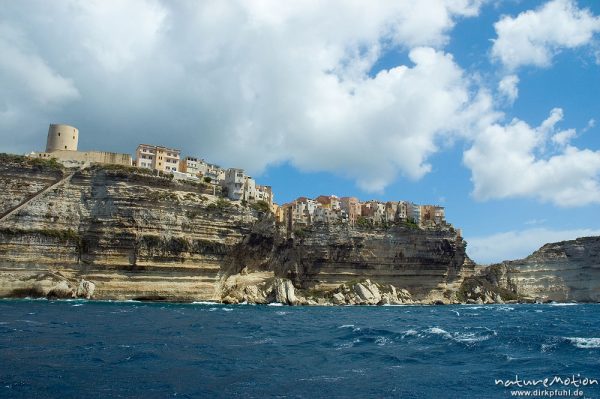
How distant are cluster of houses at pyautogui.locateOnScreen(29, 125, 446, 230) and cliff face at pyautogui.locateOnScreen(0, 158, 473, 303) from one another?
438 cm

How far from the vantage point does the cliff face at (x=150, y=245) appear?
60812 mm

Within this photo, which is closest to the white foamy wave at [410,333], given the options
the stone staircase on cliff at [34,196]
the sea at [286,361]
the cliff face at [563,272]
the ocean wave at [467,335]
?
the sea at [286,361]

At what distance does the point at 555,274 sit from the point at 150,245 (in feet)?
322

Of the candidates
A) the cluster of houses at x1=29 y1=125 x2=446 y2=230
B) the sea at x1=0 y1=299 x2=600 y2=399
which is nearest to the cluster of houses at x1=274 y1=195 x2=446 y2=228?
the cluster of houses at x1=29 y1=125 x2=446 y2=230

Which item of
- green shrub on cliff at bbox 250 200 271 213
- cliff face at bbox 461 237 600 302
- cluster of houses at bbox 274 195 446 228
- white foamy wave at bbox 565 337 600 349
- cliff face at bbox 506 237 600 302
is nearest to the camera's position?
white foamy wave at bbox 565 337 600 349

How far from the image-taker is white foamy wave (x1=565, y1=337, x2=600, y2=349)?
2584 cm

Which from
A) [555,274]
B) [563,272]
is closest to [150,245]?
[555,274]

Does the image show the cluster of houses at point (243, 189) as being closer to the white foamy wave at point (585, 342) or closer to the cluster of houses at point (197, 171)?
the cluster of houses at point (197, 171)

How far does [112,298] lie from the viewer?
6244 cm

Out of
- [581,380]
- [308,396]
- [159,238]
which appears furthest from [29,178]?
[581,380]

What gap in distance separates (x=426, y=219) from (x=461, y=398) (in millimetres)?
97969

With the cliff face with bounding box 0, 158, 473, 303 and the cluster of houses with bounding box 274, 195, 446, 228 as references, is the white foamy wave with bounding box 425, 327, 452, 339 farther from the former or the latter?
the cluster of houses with bounding box 274, 195, 446, 228

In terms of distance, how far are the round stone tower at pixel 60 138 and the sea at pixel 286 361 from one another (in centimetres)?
4352

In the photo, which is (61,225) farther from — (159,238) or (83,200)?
(159,238)
